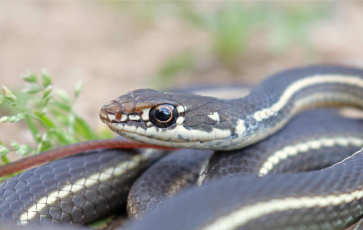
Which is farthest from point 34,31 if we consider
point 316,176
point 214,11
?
point 316,176

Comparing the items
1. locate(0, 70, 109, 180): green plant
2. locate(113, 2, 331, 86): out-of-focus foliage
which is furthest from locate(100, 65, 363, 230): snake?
locate(113, 2, 331, 86): out-of-focus foliage

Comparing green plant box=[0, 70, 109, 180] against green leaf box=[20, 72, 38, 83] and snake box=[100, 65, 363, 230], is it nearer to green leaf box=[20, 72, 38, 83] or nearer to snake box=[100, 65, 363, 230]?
green leaf box=[20, 72, 38, 83]

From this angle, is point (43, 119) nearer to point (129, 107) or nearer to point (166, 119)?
point (129, 107)

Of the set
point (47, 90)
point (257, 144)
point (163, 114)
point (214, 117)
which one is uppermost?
point (47, 90)

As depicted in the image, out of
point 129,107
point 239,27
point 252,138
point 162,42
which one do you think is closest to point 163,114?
point 129,107

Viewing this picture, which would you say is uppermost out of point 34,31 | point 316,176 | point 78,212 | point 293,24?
point 34,31

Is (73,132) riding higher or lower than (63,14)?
lower

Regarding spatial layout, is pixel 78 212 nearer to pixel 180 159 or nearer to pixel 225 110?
pixel 180 159
